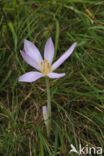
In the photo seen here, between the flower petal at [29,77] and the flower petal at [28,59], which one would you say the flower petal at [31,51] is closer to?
the flower petal at [28,59]

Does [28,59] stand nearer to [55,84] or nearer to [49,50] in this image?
[49,50]

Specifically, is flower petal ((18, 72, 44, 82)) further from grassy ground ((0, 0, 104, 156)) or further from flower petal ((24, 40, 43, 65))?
grassy ground ((0, 0, 104, 156))

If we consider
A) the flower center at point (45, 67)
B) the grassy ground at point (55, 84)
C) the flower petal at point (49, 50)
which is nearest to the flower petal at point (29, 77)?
the flower center at point (45, 67)

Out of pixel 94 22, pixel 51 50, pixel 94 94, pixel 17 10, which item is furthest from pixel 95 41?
pixel 17 10

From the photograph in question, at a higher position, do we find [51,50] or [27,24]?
[27,24]

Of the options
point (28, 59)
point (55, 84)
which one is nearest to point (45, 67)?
point (28, 59)

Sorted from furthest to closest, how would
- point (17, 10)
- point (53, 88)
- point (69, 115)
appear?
point (17, 10)
point (53, 88)
point (69, 115)

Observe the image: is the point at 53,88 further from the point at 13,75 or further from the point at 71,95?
the point at 13,75

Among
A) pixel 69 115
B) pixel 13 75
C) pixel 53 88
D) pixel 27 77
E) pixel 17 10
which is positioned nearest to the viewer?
pixel 27 77

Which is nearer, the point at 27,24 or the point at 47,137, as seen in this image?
the point at 47,137
